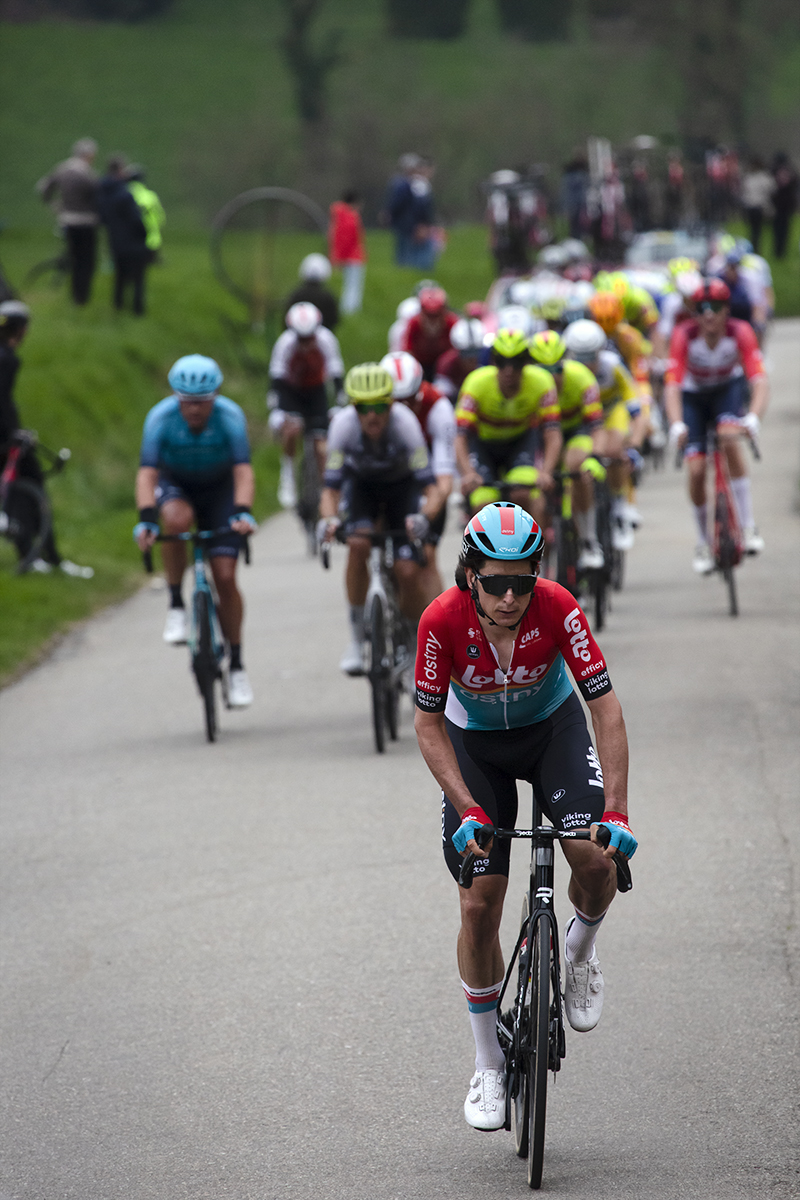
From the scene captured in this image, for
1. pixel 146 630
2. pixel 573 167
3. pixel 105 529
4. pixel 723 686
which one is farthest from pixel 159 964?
pixel 573 167

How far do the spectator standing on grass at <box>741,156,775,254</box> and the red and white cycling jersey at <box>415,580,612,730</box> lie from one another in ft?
117

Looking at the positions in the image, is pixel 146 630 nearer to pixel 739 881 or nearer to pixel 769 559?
pixel 769 559

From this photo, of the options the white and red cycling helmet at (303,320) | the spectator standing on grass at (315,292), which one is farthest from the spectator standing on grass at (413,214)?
the white and red cycling helmet at (303,320)

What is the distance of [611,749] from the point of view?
5.05 meters

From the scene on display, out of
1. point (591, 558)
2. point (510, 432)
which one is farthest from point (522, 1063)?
point (591, 558)

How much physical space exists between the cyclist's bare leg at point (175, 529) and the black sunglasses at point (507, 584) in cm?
565

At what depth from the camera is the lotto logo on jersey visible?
5.17 metres

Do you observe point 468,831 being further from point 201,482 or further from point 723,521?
point 723,521

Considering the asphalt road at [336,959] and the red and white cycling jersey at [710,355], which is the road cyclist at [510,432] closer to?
the asphalt road at [336,959]

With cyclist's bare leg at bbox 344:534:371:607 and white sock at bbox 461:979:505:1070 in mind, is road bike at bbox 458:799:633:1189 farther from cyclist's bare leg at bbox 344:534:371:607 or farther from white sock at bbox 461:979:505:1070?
cyclist's bare leg at bbox 344:534:371:607

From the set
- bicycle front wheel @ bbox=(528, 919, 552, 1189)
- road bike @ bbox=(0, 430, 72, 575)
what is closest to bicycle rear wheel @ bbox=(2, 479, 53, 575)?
road bike @ bbox=(0, 430, 72, 575)

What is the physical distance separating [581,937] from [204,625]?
5364mm

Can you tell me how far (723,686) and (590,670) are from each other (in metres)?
6.04

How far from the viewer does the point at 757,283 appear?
20531mm
